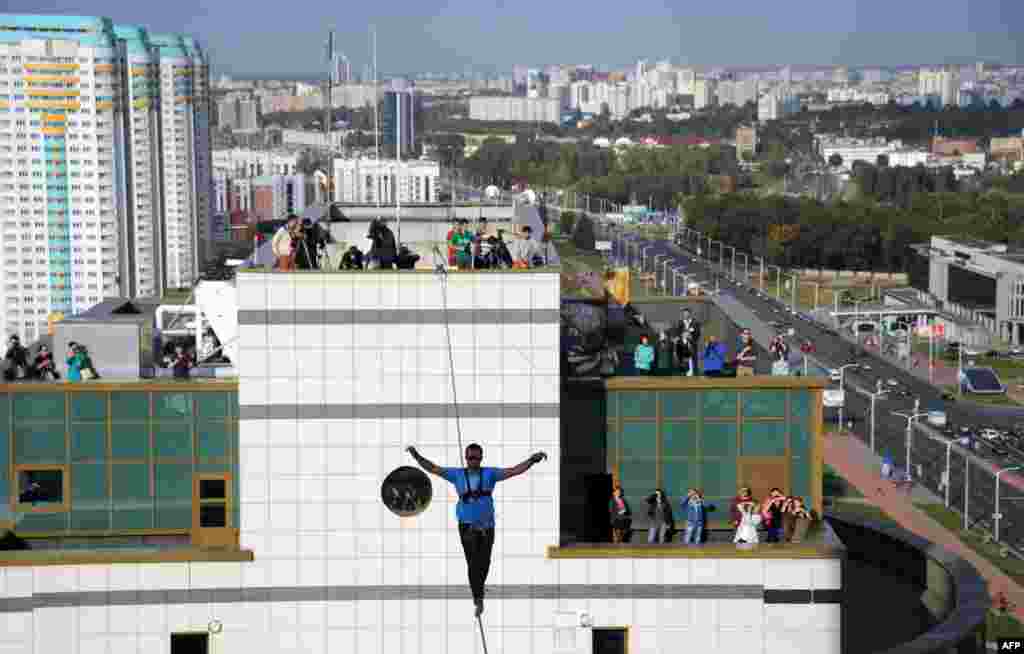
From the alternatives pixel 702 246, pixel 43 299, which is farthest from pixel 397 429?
pixel 702 246

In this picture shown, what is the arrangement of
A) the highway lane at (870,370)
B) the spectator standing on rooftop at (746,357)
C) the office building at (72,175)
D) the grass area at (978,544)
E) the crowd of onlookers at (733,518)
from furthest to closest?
the office building at (72,175)
the highway lane at (870,370)
the grass area at (978,544)
the spectator standing on rooftop at (746,357)
the crowd of onlookers at (733,518)

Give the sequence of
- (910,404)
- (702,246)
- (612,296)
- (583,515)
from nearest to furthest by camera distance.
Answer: (583,515), (612,296), (910,404), (702,246)

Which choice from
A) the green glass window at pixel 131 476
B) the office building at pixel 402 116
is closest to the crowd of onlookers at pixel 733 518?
the green glass window at pixel 131 476

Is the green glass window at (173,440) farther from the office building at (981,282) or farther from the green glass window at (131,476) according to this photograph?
the office building at (981,282)

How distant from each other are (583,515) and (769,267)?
12378cm

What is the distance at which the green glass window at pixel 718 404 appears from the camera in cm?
1855

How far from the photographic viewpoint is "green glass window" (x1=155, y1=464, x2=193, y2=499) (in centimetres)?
1859

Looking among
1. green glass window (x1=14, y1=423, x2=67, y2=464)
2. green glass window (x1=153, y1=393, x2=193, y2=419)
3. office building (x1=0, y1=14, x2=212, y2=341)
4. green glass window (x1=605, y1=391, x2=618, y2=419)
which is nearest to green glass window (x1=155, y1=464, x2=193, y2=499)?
green glass window (x1=153, y1=393, x2=193, y2=419)

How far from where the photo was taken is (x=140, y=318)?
1977 cm

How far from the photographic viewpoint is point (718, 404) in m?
18.6

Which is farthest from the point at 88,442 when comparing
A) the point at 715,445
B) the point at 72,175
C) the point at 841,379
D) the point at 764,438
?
the point at 72,175

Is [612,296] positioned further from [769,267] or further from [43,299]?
[769,267]

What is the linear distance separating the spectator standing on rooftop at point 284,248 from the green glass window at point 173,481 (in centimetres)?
219

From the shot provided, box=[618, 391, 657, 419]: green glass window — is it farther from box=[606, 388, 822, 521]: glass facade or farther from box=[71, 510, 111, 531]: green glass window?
box=[71, 510, 111, 531]: green glass window
